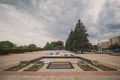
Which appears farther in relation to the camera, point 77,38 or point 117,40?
point 117,40

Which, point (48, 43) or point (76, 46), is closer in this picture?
point (76, 46)

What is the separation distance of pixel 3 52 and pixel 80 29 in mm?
24057

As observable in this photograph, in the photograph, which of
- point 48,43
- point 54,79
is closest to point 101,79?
point 54,79

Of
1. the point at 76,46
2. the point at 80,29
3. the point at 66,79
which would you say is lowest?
the point at 66,79

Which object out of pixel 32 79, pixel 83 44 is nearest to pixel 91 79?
pixel 32 79

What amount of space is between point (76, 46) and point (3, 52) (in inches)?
853

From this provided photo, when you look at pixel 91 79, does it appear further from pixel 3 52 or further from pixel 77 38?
pixel 77 38

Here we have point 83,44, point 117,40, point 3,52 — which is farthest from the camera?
point 117,40

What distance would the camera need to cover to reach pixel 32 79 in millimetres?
9273

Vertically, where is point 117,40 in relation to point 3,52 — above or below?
above

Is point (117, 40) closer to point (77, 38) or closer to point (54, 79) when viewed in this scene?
point (77, 38)

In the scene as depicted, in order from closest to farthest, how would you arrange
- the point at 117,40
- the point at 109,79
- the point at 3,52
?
the point at 109,79 → the point at 3,52 → the point at 117,40

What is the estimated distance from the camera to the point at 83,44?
161ft

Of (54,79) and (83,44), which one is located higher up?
(83,44)
